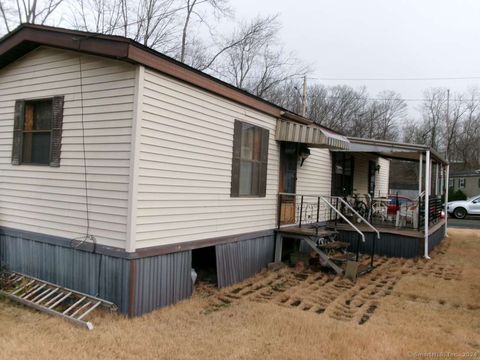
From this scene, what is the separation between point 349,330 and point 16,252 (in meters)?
4.86

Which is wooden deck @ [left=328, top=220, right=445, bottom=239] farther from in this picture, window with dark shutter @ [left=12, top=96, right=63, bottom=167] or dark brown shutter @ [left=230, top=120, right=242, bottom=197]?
window with dark shutter @ [left=12, top=96, right=63, bottom=167]

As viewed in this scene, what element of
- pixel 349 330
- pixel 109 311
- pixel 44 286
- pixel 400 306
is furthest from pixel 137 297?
pixel 400 306

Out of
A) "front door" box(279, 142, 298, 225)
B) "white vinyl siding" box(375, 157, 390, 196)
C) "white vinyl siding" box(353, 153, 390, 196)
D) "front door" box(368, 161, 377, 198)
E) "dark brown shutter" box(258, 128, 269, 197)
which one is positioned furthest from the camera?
"white vinyl siding" box(375, 157, 390, 196)

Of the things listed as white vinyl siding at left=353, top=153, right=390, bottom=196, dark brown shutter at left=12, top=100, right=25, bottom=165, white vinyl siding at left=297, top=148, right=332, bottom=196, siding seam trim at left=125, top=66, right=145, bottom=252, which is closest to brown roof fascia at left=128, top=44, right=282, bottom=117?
siding seam trim at left=125, top=66, right=145, bottom=252

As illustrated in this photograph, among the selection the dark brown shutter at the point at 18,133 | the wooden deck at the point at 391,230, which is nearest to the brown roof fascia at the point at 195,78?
the dark brown shutter at the point at 18,133

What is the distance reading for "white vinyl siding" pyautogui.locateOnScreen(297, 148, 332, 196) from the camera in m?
9.52

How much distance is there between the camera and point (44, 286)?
570cm

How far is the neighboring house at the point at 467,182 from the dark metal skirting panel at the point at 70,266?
114 feet

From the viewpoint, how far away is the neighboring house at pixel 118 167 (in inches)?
196

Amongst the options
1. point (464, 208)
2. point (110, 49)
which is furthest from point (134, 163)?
point (464, 208)

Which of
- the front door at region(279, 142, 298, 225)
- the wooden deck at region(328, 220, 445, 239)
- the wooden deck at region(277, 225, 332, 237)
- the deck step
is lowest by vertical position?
the deck step

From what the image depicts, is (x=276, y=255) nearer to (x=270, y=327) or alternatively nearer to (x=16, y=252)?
(x=270, y=327)

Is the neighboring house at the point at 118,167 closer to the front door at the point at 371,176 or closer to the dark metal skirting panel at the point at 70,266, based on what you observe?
the dark metal skirting panel at the point at 70,266

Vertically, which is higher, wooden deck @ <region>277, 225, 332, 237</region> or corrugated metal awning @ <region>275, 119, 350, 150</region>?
corrugated metal awning @ <region>275, 119, 350, 150</region>
